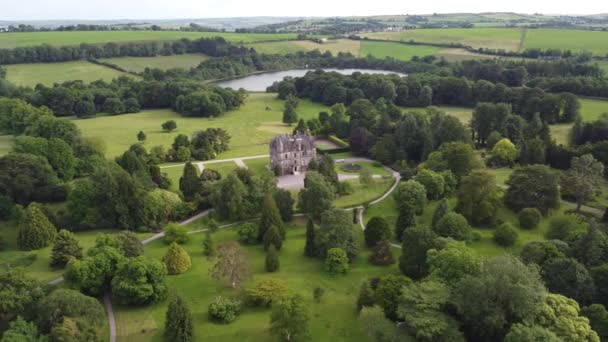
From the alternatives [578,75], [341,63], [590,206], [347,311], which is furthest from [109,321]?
[341,63]

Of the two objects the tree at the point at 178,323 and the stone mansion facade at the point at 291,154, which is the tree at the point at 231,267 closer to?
the tree at the point at 178,323

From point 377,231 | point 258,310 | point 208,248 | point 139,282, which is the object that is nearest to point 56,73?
point 208,248

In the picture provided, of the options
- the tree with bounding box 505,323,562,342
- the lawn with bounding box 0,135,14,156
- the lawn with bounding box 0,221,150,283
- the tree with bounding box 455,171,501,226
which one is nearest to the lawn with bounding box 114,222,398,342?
the lawn with bounding box 0,221,150,283

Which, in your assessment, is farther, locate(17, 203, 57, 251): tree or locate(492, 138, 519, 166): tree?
locate(492, 138, 519, 166): tree

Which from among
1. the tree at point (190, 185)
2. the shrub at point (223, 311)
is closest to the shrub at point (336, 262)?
the shrub at point (223, 311)

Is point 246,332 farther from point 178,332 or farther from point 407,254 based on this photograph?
point 407,254

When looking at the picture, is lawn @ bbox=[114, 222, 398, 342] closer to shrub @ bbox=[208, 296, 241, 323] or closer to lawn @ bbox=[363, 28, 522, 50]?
shrub @ bbox=[208, 296, 241, 323]
